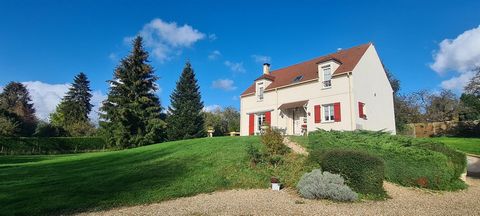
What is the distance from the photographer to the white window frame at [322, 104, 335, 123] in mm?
23197

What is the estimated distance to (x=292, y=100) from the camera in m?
26.1

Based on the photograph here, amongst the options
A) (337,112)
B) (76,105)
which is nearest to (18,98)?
(76,105)

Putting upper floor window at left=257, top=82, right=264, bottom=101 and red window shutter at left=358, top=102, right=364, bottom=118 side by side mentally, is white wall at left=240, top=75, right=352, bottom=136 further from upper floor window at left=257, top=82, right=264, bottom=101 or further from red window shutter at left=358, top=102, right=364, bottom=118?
red window shutter at left=358, top=102, right=364, bottom=118

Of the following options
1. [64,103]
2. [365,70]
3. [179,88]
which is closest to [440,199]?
[365,70]

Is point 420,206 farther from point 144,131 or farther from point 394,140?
point 144,131

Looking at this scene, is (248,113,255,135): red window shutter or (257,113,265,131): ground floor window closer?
(257,113,265,131): ground floor window

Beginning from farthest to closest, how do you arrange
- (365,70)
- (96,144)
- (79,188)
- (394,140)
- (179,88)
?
(179,88) < (96,144) < (365,70) < (394,140) < (79,188)

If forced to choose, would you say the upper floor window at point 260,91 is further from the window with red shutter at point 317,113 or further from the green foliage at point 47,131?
the green foliage at point 47,131

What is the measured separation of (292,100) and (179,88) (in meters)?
18.9

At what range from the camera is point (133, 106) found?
31000mm

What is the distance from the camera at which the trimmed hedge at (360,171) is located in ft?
29.7

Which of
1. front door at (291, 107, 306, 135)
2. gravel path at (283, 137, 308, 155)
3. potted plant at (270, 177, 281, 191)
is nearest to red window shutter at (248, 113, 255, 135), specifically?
front door at (291, 107, 306, 135)

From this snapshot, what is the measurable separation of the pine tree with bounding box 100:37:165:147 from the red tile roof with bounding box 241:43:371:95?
10095 mm

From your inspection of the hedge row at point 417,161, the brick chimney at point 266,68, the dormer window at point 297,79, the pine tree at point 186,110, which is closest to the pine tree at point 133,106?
the pine tree at point 186,110
